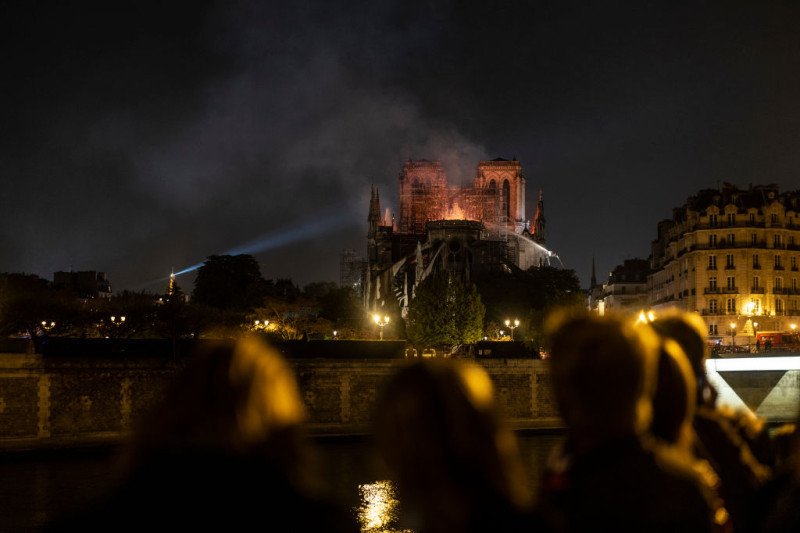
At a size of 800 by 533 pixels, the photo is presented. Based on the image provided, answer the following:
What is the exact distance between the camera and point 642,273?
311 feet

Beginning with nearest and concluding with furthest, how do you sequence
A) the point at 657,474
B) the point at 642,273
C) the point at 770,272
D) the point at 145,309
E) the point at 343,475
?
1. the point at 657,474
2. the point at 343,475
3. the point at 145,309
4. the point at 770,272
5. the point at 642,273

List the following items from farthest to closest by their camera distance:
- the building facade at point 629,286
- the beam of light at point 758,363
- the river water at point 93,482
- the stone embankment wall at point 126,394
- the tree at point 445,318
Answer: the building facade at point 629,286 → the tree at point 445,318 → the beam of light at point 758,363 → the stone embankment wall at point 126,394 → the river water at point 93,482

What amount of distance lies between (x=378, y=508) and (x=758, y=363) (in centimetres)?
1945

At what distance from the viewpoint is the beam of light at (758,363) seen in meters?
32.3

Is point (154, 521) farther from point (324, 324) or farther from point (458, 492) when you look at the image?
point (324, 324)

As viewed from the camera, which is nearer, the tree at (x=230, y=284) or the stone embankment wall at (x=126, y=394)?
the stone embankment wall at (x=126, y=394)

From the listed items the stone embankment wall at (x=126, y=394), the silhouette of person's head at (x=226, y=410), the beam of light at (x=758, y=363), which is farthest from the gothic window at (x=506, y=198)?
the silhouette of person's head at (x=226, y=410)

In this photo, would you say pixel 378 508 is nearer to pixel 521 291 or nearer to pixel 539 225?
pixel 521 291

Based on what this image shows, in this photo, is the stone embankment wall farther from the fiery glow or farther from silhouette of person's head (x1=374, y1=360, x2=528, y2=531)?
the fiery glow

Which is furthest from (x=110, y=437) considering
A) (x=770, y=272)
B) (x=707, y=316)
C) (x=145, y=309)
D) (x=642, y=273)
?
(x=642, y=273)

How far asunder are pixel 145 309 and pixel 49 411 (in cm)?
1734

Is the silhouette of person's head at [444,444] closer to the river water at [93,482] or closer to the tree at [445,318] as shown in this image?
the river water at [93,482]

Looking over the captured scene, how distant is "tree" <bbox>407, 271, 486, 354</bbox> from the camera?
59.8 meters

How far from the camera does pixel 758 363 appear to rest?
33312mm
